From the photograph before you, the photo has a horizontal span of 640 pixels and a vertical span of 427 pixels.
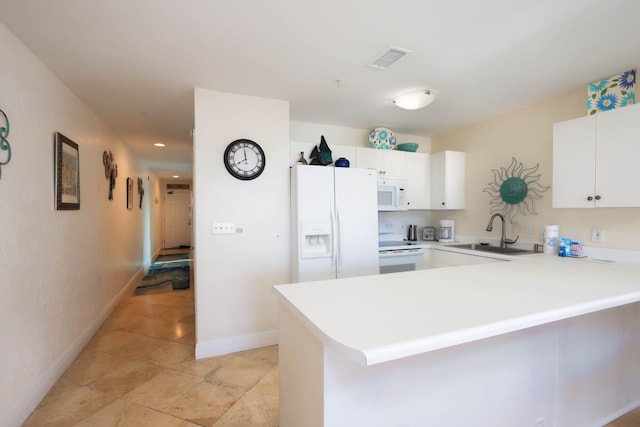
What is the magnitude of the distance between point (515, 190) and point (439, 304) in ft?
8.30

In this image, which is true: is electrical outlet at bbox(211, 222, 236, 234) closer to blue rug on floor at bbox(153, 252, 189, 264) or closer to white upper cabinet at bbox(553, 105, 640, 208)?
white upper cabinet at bbox(553, 105, 640, 208)

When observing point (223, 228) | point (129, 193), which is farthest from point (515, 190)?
point (129, 193)

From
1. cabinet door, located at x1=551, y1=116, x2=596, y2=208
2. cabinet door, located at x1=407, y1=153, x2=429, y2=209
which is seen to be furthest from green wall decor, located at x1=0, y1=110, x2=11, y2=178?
cabinet door, located at x1=551, y1=116, x2=596, y2=208

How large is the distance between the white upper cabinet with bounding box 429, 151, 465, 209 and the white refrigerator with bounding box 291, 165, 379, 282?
122 cm

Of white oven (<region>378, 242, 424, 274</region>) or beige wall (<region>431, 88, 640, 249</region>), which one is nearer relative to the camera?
beige wall (<region>431, 88, 640, 249</region>)

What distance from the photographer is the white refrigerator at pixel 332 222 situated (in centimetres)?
272

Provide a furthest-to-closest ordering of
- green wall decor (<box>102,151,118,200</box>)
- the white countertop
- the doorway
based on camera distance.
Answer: the doorway
green wall decor (<box>102,151,118,200</box>)
the white countertop

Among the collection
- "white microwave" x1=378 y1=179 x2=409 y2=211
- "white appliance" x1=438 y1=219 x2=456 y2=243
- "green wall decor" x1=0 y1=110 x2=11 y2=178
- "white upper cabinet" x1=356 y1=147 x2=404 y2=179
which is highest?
"white upper cabinet" x1=356 y1=147 x2=404 y2=179

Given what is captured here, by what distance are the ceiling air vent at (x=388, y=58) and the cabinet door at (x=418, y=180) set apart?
1.77m

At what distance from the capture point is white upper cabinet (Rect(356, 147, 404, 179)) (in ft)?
11.3

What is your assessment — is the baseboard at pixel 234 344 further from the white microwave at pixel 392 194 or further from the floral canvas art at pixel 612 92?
the floral canvas art at pixel 612 92

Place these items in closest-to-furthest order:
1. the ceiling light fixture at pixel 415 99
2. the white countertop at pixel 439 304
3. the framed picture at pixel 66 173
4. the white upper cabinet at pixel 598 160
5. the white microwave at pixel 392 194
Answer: the white countertop at pixel 439 304
the white upper cabinet at pixel 598 160
the framed picture at pixel 66 173
the ceiling light fixture at pixel 415 99
the white microwave at pixel 392 194

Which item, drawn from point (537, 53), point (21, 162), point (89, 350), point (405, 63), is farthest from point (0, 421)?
point (537, 53)

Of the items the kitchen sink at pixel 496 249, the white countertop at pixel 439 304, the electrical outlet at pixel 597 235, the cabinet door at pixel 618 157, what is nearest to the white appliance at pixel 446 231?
the kitchen sink at pixel 496 249
